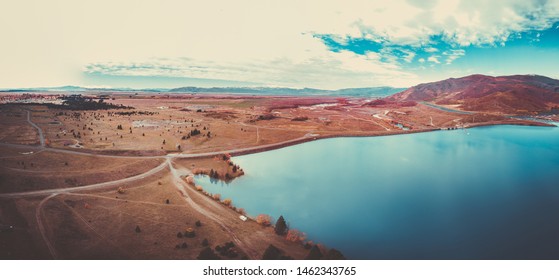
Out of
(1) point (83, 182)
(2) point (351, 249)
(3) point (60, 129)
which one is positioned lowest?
(2) point (351, 249)

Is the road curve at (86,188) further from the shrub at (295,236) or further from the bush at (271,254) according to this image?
the bush at (271,254)

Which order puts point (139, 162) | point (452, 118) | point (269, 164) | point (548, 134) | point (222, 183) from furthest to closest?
point (452, 118), point (548, 134), point (269, 164), point (139, 162), point (222, 183)

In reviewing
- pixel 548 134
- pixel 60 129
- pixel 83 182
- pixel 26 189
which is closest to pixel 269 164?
pixel 83 182

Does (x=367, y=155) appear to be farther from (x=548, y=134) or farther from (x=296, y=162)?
(x=548, y=134)

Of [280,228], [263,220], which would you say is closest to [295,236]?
[280,228]

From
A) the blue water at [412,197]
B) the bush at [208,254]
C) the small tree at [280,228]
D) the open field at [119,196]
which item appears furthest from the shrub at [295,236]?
the bush at [208,254]
